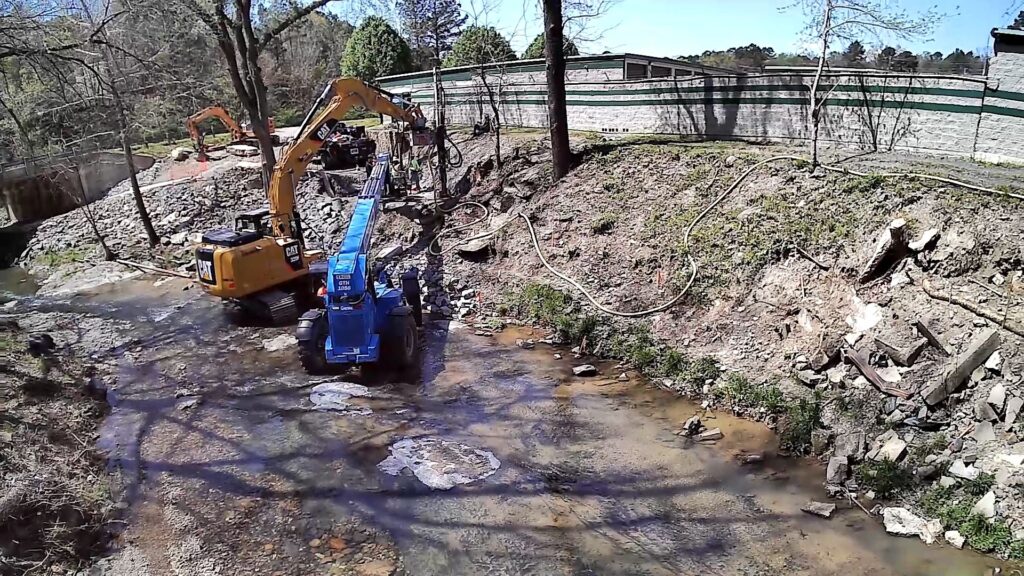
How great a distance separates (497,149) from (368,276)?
23.4 ft

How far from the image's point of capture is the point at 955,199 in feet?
27.5

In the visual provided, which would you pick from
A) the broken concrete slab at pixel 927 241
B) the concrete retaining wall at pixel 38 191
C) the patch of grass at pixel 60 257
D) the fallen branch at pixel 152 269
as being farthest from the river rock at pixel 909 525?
the concrete retaining wall at pixel 38 191

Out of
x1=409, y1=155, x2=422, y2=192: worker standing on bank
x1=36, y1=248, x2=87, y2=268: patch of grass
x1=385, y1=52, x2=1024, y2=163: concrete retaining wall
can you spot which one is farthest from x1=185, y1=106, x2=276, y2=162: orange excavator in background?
x1=385, y1=52, x2=1024, y2=163: concrete retaining wall

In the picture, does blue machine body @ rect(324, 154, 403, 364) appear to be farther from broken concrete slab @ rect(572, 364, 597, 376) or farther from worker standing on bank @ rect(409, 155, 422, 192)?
worker standing on bank @ rect(409, 155, 422, 192)

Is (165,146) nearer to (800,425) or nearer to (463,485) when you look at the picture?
(463,485)

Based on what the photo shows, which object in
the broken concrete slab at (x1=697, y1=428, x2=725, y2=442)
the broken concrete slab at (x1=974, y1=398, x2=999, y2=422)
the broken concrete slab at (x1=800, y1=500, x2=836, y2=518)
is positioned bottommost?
the broken concrete slab at (x1=800, y1=500, x2=836, y2=518)

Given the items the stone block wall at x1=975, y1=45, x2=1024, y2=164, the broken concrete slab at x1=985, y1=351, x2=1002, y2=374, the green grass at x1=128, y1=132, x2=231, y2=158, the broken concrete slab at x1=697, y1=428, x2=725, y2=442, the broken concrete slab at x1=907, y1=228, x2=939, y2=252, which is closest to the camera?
the broken concrete slab at x1=985, y1=351, x2=1002, y2=374

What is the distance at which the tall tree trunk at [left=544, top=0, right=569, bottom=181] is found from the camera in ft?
43.3

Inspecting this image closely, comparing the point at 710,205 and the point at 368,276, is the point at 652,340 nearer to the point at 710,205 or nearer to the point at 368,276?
the point at 710,205

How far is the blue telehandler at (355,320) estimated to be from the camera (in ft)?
29.4

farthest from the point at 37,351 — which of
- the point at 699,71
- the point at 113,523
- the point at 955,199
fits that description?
the point at 699,71

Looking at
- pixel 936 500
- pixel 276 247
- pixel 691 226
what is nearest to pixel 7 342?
pixel 276 247

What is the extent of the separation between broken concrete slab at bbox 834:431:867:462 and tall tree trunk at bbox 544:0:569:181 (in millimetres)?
8418

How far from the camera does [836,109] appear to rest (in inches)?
481
